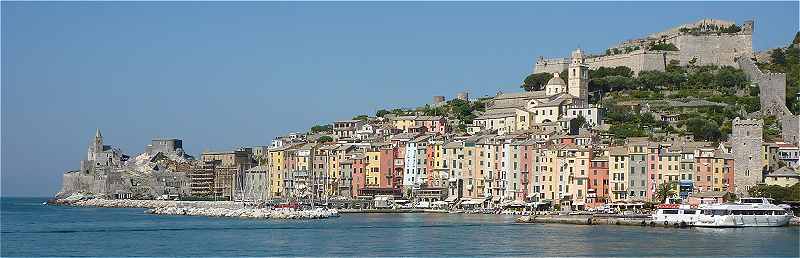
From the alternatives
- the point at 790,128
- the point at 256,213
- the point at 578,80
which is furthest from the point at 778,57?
the point at 256,213

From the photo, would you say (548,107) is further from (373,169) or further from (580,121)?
(373,169)

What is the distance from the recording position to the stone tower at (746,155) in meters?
65.7

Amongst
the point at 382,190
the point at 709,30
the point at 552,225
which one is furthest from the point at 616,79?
the point at 552,225

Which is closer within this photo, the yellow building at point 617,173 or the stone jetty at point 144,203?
the yellow building at point 617,173

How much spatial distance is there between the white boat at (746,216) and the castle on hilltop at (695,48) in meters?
36.0

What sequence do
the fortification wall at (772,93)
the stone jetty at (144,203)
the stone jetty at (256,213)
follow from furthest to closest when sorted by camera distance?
the stone jetty at (144,203), the fortification wall at (772,93), the stone jetty at (256,213)

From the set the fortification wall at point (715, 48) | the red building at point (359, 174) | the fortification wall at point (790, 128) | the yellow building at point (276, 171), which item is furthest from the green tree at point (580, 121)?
the yellow building at point (276, 171)

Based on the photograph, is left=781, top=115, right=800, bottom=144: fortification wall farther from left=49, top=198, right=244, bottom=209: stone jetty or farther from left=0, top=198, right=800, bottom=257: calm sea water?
left=49, top=198, right=244, bottom=209: stone jetty

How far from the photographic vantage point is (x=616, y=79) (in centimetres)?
9150

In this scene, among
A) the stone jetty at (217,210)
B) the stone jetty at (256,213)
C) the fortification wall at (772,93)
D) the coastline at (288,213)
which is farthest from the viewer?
the fortification wall at (772,93)

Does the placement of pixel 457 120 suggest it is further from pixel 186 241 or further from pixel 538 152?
pixel 186 241

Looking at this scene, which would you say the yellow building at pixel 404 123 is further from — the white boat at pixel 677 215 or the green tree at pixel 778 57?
the white boat at pixel 677 215

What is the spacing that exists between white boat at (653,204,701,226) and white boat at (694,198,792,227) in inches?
18.3

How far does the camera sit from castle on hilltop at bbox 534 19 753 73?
92.4 metres
